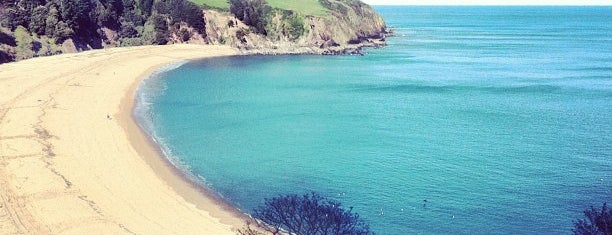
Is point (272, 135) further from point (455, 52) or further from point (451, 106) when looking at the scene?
point (455, 52)

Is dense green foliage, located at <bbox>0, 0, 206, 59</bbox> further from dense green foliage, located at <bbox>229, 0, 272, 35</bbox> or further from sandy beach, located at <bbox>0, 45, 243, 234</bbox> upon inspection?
sandy beach, located at <bbox>0, 45, 243, 234</bbox>

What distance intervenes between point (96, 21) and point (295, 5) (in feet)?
150

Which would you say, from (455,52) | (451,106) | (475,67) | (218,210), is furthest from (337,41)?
(218,210)

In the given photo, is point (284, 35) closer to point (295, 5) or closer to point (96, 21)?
point (295, 5)

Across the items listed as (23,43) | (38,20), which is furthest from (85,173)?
(38,20)

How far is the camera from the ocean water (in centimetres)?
3503

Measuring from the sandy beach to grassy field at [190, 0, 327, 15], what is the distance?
59.7 meters

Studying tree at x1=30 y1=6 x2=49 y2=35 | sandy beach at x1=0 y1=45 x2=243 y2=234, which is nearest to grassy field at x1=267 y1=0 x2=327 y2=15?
tree at x1=30 y1=6 x2=49 y2=35

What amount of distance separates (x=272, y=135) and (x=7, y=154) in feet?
70.6

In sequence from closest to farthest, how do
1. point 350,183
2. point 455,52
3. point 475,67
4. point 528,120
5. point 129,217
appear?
point 129,217
point 350,183
point 528,120
point 475,67
point 455,52

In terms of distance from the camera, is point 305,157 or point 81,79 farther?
point 81,79

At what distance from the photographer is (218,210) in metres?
34.5

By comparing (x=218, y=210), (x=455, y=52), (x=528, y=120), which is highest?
(x=455, y=52)

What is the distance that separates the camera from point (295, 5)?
133 m
